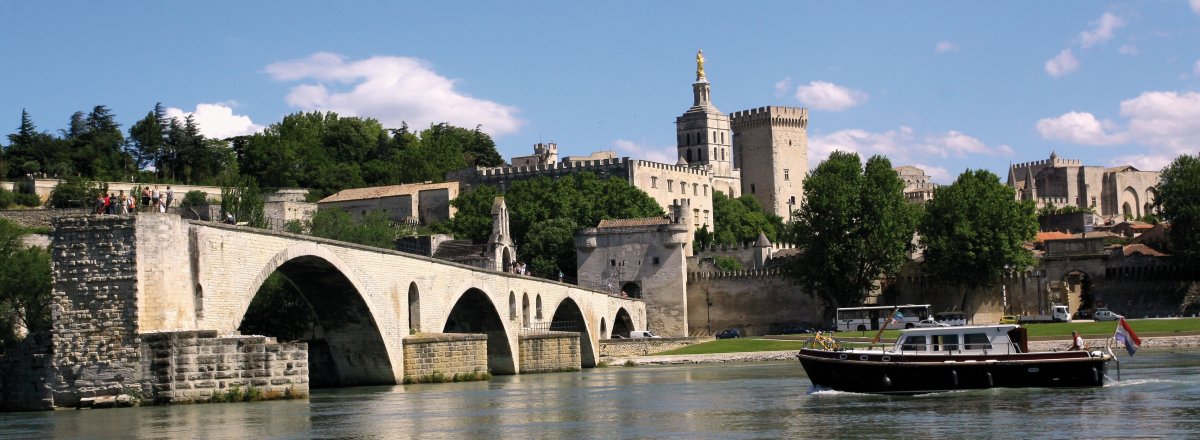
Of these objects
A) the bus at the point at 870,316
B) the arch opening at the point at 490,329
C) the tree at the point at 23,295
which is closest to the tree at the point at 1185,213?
the bus at the point at 870,316

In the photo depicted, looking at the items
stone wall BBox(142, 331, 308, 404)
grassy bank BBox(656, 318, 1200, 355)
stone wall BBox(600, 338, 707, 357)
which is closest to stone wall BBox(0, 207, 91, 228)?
stone wall BBox(600, 338, 707, 357)

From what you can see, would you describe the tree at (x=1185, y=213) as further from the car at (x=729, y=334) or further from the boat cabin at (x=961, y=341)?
the boat cabin at (x=961, y=341)

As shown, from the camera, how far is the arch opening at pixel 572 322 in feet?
249

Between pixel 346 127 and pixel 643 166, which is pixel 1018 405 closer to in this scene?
pixel 643 166

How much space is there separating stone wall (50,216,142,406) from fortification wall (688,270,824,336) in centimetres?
6059

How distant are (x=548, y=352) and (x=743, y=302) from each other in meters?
32.4

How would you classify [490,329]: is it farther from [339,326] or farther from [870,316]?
[870,316]

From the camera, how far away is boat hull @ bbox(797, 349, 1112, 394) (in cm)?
3866

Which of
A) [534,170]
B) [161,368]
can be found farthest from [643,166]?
[161,368]

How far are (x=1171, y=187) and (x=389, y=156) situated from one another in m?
72.1

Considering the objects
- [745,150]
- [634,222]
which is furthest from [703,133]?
[634,222]

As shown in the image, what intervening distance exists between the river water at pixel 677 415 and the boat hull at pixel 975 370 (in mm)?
373

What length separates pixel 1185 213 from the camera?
8819 centimetres

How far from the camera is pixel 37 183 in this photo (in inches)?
4033
